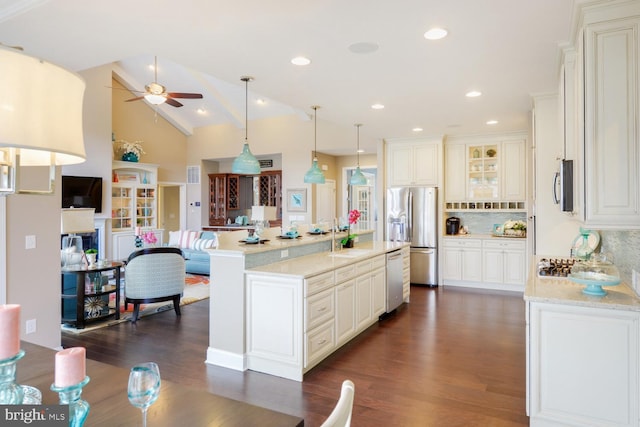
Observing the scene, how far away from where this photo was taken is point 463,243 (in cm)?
699

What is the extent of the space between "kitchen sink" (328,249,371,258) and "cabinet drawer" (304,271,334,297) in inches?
28.6

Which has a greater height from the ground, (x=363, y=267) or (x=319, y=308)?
(x=363, y=267)

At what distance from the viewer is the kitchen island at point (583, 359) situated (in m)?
2.20

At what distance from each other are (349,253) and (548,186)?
2.40 metres

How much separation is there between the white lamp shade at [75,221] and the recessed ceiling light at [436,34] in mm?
A: 4167

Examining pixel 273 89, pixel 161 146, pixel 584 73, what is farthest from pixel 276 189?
pixel 584 73

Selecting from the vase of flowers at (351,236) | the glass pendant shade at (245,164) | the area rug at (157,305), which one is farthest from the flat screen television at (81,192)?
the vase of flowers at (351,236)

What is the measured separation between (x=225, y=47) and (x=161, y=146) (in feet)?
26.6

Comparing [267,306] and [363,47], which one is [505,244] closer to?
[363,47]

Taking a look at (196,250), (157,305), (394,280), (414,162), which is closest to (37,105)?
(394,280)

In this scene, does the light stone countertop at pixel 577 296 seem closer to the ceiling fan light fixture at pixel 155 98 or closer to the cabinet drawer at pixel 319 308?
the cabinet drawer at pixel 319 308

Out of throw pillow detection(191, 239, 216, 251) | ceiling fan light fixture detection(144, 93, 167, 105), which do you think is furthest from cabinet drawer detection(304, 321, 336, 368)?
ceiling fan light fixture detection(144, 93, 167, 105)

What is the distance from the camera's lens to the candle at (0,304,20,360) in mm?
975

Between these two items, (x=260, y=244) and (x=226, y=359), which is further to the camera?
(x=260, y=244)
